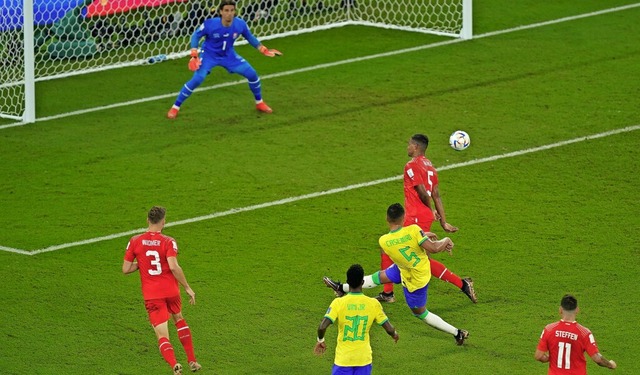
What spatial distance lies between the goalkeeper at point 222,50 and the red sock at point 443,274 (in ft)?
22.2

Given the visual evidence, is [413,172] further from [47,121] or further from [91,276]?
[47,121]

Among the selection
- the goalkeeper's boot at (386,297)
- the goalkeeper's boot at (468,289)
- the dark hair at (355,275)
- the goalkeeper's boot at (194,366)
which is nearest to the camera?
the dark hair at (355,275)

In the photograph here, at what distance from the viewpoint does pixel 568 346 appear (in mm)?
11555

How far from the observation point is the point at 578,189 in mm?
18516

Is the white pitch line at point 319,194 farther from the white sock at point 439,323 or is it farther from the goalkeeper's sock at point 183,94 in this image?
the white sock at point 439,323

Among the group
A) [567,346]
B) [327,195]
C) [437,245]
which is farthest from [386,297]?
[567,346]

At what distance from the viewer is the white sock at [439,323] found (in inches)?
552

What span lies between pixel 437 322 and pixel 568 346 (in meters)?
2.68

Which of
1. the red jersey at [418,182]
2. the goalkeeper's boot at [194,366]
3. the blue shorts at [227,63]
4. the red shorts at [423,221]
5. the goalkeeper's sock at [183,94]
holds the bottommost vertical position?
the goalkeeper's boot at [194,366]

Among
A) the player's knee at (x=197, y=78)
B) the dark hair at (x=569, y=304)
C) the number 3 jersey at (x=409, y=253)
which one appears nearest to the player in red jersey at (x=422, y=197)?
the number 3 jersey at (x=409, y=253)

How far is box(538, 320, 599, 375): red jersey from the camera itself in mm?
11523

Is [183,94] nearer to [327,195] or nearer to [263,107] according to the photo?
[263,107]

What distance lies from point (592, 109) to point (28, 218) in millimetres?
8927

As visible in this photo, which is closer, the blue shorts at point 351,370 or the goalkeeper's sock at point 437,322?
the blue shorts at point 351,370
